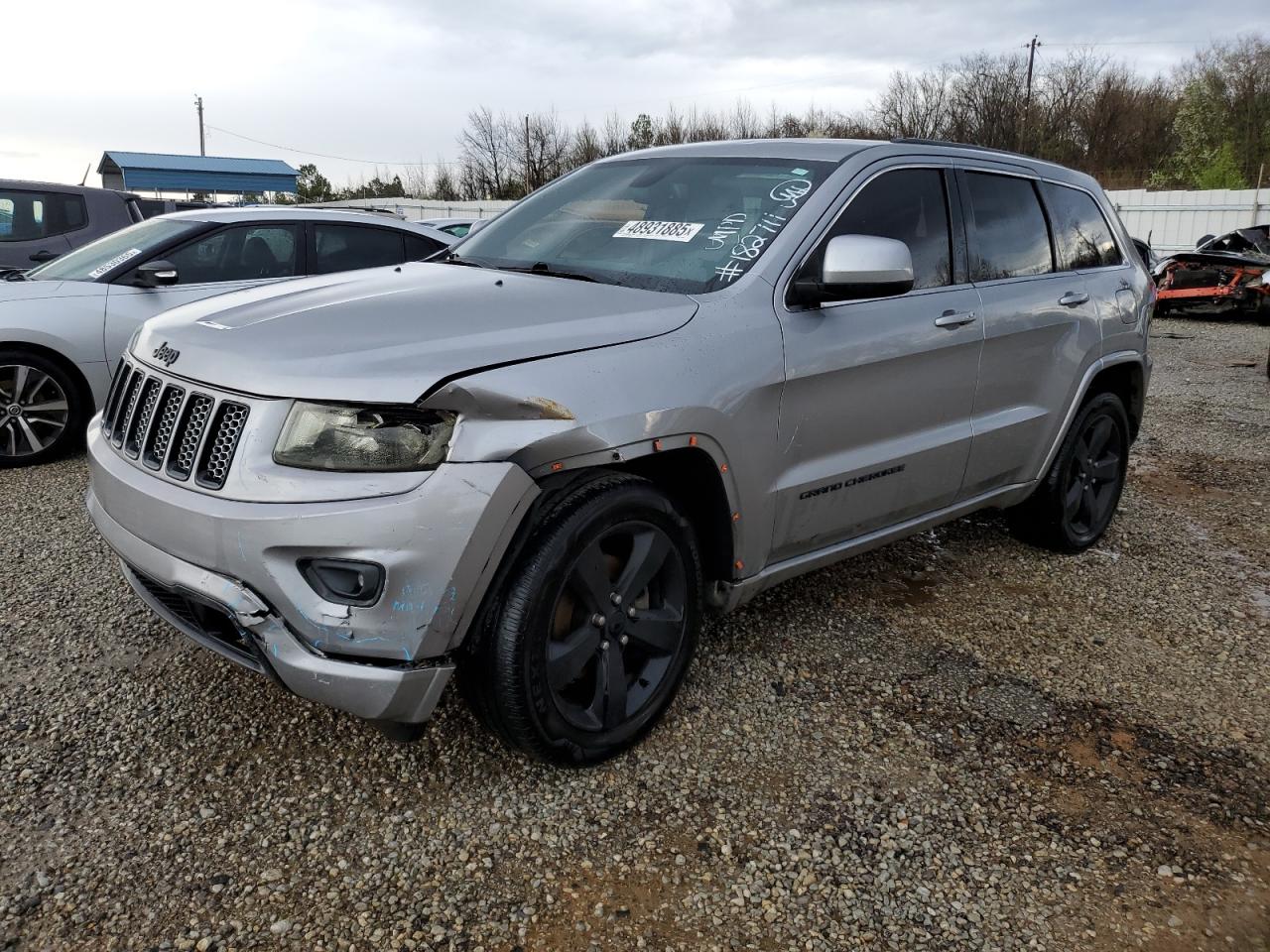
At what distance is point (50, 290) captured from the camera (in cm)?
597

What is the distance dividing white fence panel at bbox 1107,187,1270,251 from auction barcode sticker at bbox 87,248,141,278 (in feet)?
86.5

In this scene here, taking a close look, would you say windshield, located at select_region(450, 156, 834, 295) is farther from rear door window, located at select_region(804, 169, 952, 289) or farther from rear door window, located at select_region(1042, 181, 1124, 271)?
rear door window, located at select_region(1042, 181, 1124, 271)

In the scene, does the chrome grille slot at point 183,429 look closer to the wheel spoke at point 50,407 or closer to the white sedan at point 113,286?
the white sedan at point 113,286

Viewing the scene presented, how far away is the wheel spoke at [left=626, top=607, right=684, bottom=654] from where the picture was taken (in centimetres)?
277

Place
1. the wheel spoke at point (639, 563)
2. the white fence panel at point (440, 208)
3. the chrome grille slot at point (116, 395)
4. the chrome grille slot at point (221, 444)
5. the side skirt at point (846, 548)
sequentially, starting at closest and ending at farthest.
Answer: the chrome grille slot at point (221, 444), the wheel spoke at point (639, 563), the chrome grille slot at point (116, 395), the side skirt at point (846, 548), the white fence panel at point (440, 208)

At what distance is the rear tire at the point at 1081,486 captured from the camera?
4484 mm

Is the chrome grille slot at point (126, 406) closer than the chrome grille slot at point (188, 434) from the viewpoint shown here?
No

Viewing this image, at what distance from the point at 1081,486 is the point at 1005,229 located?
1383 millimetres

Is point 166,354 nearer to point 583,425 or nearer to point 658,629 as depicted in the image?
point 583,425

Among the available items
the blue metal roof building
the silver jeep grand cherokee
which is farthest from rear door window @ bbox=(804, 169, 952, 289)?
the blue metal roof building

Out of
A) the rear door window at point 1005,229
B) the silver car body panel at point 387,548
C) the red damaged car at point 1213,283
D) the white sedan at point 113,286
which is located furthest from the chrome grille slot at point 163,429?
the red damaged car at point 1213,283

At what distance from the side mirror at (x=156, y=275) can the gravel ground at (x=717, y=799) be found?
2.28 meters

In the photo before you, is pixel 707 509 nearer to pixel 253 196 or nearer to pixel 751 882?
pixel 751 882

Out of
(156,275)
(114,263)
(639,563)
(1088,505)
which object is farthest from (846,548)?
(114,263)
